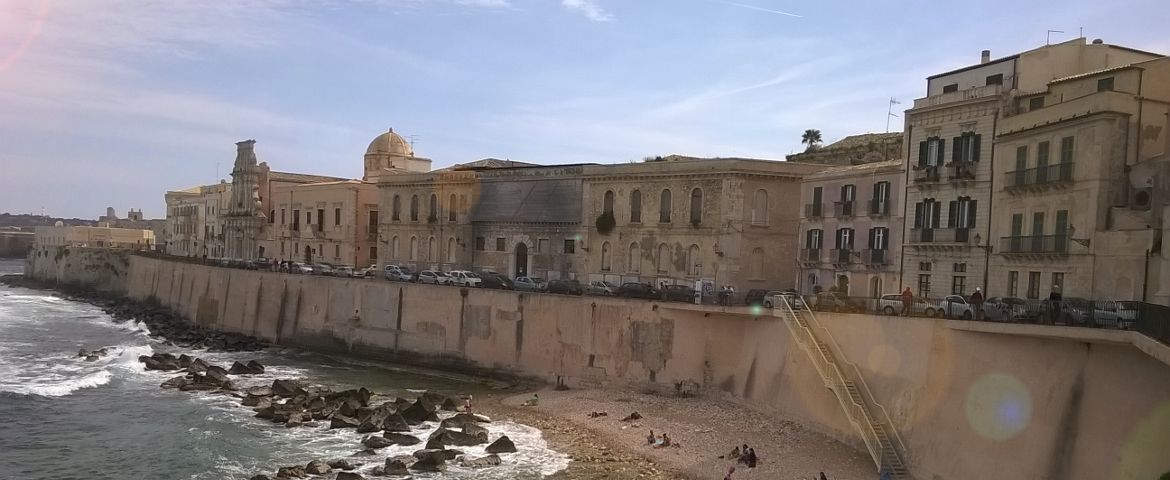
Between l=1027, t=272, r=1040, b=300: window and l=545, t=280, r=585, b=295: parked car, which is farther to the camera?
l=545, t=280, r=585, b=295: parked car

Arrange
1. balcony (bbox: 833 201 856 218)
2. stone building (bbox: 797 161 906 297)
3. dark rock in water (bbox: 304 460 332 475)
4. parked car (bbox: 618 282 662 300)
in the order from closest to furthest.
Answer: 1. dark rock in water (bbox: 304 460 332 475)
2. stone building (bbox: 797 161 906 297)
3. parked car (bbox: 618 282 662 300)
4. balcony (bbox: 833 201 856 218)

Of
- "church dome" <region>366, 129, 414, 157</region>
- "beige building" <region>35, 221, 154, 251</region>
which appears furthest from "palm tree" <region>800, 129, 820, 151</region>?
"beige building" <region>35, 221, 154, 251</region>

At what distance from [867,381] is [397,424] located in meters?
17.6

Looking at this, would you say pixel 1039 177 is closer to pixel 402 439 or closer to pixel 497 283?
pixel 402 439

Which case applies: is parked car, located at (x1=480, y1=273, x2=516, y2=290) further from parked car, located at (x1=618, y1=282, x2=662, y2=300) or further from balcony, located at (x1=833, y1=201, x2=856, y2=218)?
balcony, located at (x1=833, y1=201, x2=856, y2=218)

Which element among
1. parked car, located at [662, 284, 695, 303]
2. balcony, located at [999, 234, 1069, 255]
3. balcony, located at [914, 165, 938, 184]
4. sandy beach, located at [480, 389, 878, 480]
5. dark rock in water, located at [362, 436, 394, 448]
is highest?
balcony, located at [914, 165, 938, 184]

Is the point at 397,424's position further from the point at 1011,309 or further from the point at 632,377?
the point at 1011,309

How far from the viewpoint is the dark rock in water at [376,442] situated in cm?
2942

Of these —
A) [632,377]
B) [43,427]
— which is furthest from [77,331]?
[632,377]

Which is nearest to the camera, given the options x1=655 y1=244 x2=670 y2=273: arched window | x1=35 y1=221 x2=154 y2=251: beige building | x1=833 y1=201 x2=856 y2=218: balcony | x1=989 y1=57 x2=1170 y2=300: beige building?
x1=989 y1=57 x2=1170 y2=300: beige building

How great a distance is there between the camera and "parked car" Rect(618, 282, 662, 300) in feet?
123

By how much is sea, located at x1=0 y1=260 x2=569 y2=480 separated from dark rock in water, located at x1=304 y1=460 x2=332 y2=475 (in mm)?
1213

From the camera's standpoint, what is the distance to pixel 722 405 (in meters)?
33.4

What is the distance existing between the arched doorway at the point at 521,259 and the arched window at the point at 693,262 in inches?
488
